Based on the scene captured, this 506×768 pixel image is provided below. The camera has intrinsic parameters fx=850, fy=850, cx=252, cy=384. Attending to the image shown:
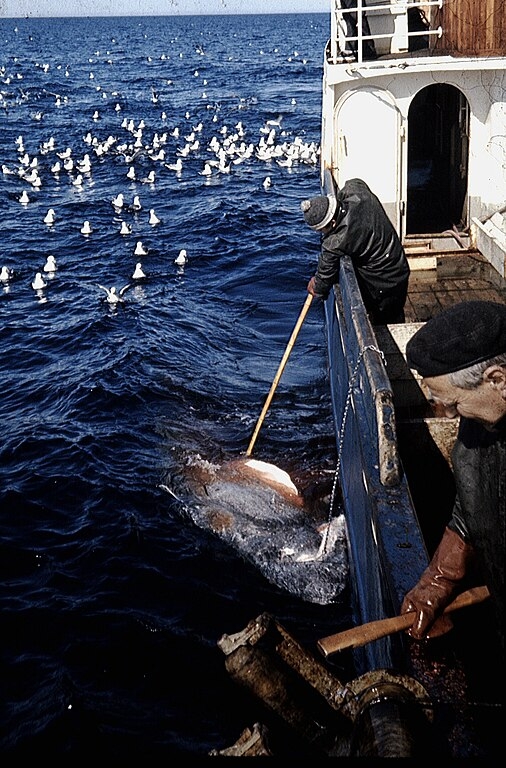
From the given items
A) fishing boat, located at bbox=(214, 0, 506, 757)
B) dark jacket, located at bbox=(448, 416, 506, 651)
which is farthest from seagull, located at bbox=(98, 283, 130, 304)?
dark jacket, located at bbox=(448, 416, 506, 651)

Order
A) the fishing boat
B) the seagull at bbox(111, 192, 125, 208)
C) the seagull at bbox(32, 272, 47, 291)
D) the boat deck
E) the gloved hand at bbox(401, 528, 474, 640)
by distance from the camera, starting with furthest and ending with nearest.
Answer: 1. the seagull at bbox(111, 192, 125, 208)
2. the seagull at bbox(32, 272, 47, 291)
3. the boat deck
4. the gloved hand at bbox(401, 528, 474, 640)
5. the fishing boat

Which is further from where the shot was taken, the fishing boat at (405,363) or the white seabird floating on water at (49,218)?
the white seabird floating on water at (49,218)

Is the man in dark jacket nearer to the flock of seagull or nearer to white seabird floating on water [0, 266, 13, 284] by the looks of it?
white seabird floating on water [0, 266, 13, 284]

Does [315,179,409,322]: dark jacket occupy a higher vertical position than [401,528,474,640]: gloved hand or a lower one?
higher

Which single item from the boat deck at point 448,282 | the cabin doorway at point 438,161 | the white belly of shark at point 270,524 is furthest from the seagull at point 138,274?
the white belly of shark at point 270,524

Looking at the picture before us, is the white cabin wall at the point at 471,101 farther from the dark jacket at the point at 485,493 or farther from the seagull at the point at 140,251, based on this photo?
the seagull at the point at 140,251

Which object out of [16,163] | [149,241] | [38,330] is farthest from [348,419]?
[16,163]

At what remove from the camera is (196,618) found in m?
8.12

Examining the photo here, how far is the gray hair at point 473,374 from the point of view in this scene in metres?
3.47

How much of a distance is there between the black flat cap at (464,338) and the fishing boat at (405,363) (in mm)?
1349

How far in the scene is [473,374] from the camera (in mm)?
3486

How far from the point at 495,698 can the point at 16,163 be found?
1256 inches

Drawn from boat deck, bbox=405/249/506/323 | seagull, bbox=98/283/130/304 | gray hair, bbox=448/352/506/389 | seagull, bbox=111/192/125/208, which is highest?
gray hair, bbox=448/352/506/389

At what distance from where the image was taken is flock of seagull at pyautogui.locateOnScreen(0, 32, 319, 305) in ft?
97.3
